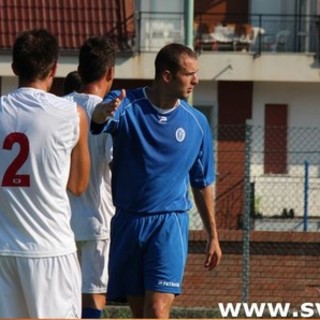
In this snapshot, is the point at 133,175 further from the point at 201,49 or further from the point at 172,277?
the point at 201,49

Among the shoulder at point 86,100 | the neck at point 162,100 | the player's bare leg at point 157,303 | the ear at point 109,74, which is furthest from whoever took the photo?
the ear at point 109,74

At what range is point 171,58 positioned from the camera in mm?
6777

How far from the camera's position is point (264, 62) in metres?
23.6

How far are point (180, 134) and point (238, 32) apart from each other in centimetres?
1759

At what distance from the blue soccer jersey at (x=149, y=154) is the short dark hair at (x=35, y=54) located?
1208 millimetres

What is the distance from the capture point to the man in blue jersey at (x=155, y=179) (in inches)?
266

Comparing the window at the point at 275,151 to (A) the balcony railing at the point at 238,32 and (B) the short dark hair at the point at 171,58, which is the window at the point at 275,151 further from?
(B) the short dark hair at the point at 171,58

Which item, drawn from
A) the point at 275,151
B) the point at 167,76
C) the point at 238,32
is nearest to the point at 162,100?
the point at 167,76

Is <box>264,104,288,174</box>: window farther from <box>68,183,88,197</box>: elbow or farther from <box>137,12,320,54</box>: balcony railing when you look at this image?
<box>68,183,88,197</box>: elbow

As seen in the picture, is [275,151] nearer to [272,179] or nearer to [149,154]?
[272,179]

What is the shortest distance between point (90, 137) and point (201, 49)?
54.8 feet

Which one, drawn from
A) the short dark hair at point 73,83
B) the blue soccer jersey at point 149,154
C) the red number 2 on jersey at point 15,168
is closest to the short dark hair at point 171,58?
the blue soccer jersey at point 149,154

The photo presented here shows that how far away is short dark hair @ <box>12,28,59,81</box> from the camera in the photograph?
5.48 m

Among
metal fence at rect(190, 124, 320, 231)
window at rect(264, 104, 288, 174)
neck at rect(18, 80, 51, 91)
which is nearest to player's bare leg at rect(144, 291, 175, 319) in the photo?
neck at rect(18, 80, 51, 91)
